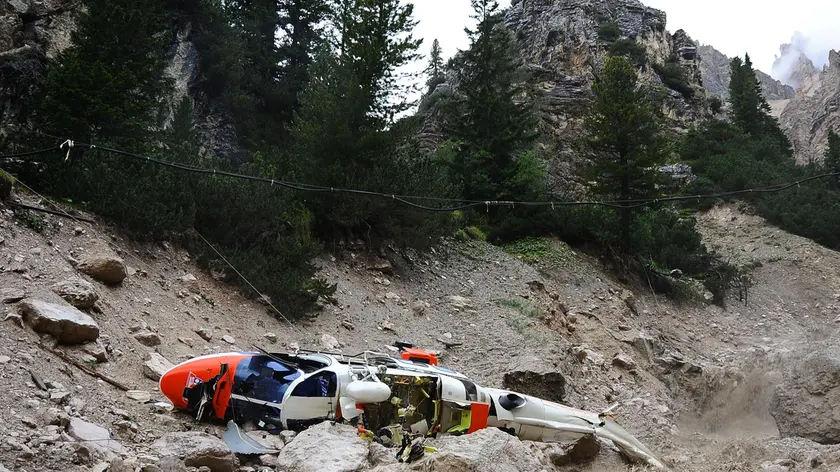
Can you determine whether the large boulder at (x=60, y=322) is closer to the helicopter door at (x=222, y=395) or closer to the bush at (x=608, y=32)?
the helicopter door at (x=222, y=395)

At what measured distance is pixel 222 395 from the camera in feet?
26.0

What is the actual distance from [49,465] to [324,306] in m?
9.00

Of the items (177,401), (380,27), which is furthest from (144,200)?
(380,27)

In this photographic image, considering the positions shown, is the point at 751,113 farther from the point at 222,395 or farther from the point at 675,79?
the point at 222,395

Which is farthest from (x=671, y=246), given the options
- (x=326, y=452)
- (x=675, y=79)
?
(x=675, y=79)

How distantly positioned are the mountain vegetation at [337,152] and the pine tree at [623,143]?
0.26 ft

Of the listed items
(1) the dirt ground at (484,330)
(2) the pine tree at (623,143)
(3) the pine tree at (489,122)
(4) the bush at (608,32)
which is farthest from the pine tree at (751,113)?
(3) the pine tree at (489,122)

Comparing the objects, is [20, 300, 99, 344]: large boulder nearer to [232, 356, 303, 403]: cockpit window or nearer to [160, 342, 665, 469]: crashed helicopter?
[160, 342, 665, 469]: crashed helicopter

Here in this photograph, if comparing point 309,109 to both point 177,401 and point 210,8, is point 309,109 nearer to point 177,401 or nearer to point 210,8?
point 177,401

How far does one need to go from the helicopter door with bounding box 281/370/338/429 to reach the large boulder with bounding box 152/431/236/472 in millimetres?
1355

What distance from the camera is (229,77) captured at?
28.3 meters

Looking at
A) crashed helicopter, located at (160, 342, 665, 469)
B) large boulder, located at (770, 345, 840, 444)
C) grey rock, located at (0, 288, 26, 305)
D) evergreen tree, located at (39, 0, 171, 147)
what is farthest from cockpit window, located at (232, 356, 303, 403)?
large boulder, located at (770, 345, 840, 444)

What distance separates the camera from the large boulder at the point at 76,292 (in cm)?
891

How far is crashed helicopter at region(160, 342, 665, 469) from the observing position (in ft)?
25.9
